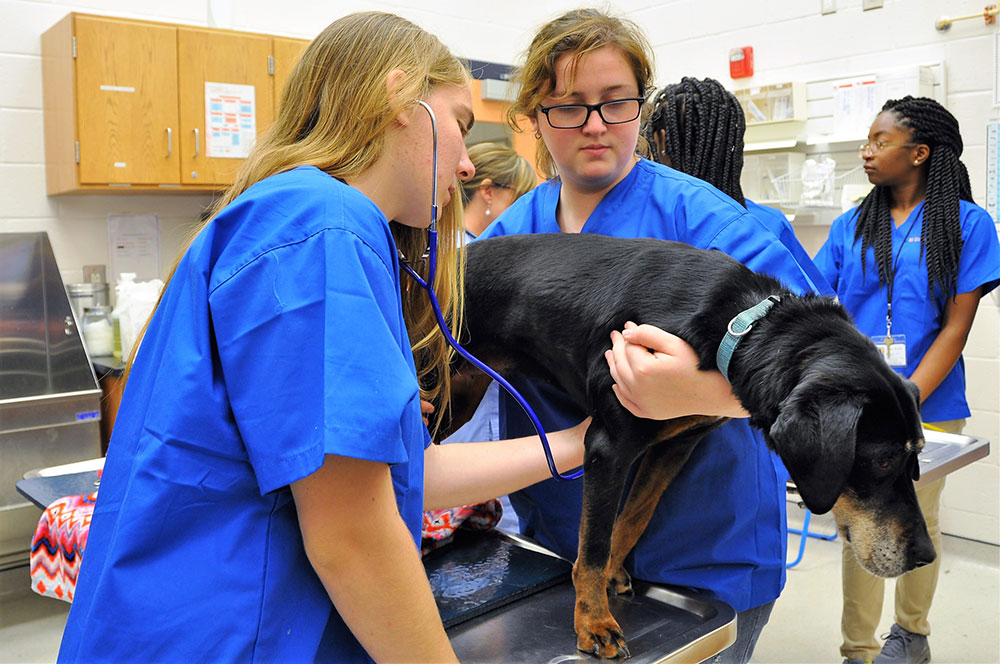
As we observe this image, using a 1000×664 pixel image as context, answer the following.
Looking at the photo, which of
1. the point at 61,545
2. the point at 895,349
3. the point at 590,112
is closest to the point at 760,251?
the point at 590,112

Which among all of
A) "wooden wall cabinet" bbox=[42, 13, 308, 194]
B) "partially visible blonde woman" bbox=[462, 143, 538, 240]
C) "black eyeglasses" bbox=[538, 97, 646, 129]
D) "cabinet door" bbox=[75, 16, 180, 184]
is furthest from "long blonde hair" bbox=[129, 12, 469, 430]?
"cabinet door" bbox=[75, 16, 180, 184]

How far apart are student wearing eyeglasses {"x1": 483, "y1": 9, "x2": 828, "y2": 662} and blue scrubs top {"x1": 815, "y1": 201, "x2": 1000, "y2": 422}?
6.66ft

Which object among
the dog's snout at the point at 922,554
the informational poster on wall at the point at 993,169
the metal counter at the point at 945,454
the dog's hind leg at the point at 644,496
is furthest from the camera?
the informational poster on wall at the point at 993,169

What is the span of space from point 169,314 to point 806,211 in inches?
173

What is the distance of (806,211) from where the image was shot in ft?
15.2

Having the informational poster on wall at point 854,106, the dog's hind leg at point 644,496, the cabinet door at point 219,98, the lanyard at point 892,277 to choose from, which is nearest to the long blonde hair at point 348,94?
the dog's hind leg at point 644,496

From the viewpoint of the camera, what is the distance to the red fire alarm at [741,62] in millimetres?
5008

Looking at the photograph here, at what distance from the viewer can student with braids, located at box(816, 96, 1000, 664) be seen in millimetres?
3008

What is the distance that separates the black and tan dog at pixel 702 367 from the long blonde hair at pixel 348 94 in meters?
0.47

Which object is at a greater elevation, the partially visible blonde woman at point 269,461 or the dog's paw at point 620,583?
the partially visible blonde woman at point 269,461

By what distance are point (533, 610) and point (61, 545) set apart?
105cm

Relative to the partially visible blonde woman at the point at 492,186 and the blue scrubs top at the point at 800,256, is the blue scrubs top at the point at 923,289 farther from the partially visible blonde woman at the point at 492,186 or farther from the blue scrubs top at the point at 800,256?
the blue scrubs top at the point at 800,256

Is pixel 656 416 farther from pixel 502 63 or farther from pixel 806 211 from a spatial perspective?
pixel 502 63

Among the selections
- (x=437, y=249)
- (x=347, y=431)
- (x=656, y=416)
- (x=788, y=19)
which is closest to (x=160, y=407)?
(x=347, y=431)
